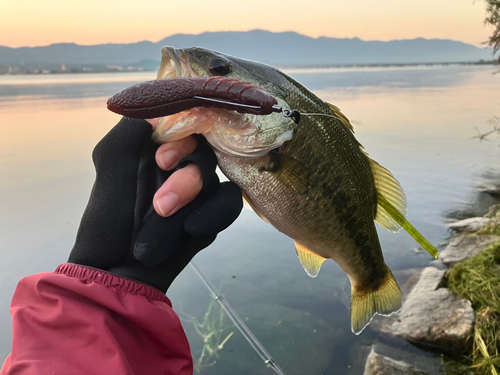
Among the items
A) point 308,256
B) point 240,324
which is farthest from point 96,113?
point 308,256

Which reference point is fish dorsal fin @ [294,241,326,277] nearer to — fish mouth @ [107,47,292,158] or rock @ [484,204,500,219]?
fish mouth @ [107,47,292,158]

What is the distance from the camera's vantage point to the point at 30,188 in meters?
5.75

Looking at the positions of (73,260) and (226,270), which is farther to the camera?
(226,270)

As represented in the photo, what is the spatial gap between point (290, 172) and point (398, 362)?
8.05 ft

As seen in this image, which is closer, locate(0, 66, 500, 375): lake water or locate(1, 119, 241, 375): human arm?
locate(1, 119, 241, 375): human arm

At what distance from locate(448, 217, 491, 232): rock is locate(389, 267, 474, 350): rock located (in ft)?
7.42

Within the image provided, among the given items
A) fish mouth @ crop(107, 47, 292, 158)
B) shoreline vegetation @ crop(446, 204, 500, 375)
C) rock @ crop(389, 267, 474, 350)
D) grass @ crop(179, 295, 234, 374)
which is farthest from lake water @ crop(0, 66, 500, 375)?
fish mouth @ crop(107, 47, 292, 158)

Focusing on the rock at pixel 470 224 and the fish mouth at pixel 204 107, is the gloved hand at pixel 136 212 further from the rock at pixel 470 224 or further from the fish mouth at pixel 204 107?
the rock at pixel 470 224

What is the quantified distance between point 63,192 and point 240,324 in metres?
4.28

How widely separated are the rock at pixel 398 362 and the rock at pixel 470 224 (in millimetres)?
3310

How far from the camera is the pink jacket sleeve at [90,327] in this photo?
1.09 metres

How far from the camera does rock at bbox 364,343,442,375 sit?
2859mm

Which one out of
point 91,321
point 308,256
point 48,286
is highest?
point 48,286

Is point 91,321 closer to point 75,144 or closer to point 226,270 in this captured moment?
point 226,270
